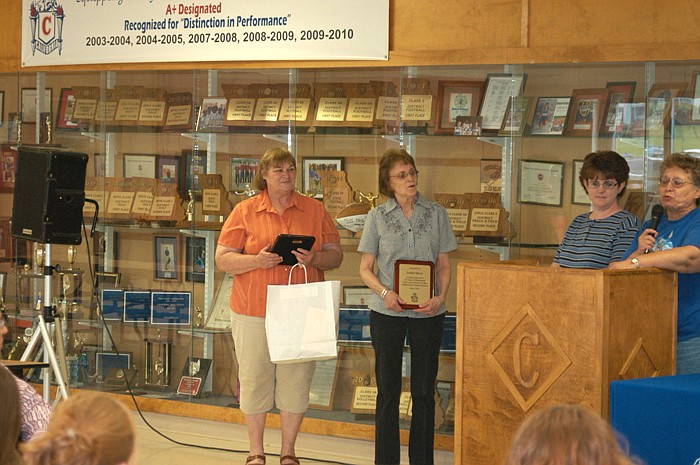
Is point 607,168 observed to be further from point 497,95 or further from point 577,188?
point 497,95

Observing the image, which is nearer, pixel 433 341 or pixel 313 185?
pixel 433 341

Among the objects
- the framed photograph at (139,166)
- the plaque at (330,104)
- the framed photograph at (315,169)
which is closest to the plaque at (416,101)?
the plaque at (330,104)

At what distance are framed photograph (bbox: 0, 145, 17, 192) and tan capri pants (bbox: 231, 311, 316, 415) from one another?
2.32 m

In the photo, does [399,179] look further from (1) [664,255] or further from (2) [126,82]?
(2) [126,82]

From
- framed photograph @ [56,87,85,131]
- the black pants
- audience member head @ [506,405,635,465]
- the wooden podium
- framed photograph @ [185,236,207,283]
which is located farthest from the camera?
framed photograph @ [56,87,85,131]

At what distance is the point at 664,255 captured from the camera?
9.90ft

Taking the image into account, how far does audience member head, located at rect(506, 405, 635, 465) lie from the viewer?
151 centimetres

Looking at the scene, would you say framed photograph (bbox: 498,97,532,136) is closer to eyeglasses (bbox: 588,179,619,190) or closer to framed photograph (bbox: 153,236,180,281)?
eyeglasses (bbox: 588,179,619,190)

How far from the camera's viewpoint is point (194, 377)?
5.50m

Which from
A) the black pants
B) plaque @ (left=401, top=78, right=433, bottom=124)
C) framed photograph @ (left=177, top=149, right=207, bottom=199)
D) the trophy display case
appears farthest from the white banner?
the black pants

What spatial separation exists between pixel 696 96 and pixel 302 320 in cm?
205

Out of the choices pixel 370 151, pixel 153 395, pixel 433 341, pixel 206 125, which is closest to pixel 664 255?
pixel 433 341

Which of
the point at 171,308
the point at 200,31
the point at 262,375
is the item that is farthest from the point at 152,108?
the point at 262,375

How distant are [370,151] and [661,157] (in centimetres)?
147
